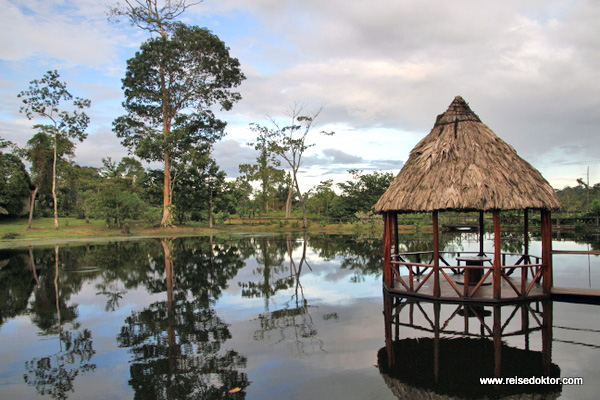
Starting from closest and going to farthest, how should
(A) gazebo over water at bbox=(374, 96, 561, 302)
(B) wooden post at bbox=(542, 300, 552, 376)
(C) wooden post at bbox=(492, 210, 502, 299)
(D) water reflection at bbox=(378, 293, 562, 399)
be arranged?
(D) water reflection at bbox=(378, 293, 562, 399)
(B) wooden post at bbox=(542, 300, 552, 376)
(C) wooden post at bbox=(492, 210, 502, 299)
(A) gazebo over water at bbox=(374, 96, 561, 302)

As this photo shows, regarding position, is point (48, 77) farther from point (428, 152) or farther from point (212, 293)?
point (428, 152)

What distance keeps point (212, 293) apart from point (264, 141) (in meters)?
34.4

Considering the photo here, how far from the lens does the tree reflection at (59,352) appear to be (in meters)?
6.21

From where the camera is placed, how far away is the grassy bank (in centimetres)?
3317

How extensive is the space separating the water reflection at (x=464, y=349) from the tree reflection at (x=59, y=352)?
16.3 ft

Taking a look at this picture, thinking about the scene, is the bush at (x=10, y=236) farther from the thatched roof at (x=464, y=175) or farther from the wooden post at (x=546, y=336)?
the wooden post at (x=546, y=336)

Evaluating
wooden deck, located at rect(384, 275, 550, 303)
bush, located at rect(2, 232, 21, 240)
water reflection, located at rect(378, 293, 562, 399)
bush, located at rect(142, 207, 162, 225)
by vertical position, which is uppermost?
bush, located at rect(142, 207, 162, 225)

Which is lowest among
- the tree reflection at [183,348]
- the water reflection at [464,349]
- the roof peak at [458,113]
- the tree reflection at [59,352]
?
the tree reflection at [59,352]

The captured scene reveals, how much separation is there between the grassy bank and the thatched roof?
28.4m

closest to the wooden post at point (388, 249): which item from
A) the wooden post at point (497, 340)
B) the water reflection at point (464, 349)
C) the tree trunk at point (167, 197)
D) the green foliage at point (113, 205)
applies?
the water reflection at point (464, 349)

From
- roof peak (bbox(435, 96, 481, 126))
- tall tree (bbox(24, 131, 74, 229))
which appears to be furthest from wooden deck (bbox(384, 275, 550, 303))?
tall tree (bbox(24, 131, 74, 229))

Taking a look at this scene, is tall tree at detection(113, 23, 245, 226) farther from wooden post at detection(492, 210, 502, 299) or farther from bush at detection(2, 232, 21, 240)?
wooden post at detection(492, 210, 502, 299)

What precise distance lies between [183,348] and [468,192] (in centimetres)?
734

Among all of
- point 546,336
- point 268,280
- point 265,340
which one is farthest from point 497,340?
point 268,280
